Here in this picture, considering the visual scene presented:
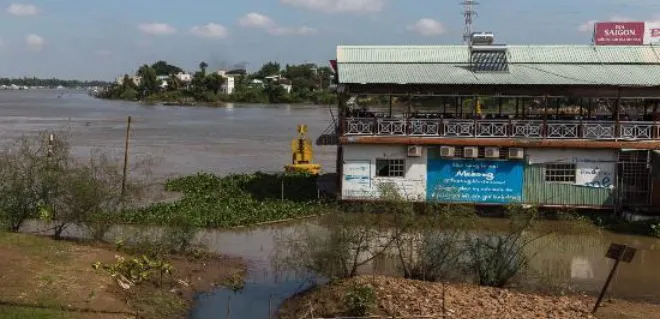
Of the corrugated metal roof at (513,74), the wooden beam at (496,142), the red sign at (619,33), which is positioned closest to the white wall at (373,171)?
the wooden beam at (496,142)

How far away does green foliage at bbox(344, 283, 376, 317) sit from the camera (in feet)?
42.6

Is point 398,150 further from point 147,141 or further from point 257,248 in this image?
point 147,141

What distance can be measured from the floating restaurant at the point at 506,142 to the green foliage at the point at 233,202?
250 centimetres

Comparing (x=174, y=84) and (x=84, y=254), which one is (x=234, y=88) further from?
(x=84, y=254)

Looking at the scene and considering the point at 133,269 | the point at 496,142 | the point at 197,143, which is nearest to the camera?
the point at 133,269

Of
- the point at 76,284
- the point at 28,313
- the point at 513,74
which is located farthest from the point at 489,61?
the point at 28,313

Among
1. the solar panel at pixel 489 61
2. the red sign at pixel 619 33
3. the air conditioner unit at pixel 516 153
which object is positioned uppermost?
the red sign at pixel 619 33

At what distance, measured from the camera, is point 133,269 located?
15.1 meters

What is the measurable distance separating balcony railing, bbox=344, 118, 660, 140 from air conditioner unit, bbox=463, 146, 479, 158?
0.50 meters

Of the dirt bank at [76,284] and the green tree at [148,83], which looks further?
the green tree at [148,83]

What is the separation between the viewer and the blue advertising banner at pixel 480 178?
2450cm

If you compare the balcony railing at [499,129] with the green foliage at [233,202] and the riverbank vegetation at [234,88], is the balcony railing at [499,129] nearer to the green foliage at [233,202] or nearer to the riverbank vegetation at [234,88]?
the green foliage at [233,202]

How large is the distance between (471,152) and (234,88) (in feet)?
434

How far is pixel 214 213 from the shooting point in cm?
2338
